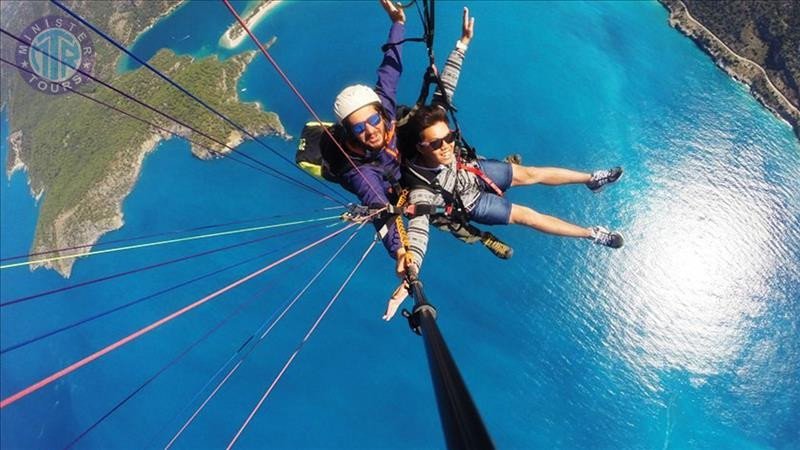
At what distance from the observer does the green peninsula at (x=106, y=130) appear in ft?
37.0

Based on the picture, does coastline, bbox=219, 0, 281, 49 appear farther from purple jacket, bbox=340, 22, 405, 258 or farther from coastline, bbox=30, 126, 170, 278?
purple jacket, bbox=340, 22, 405, 258

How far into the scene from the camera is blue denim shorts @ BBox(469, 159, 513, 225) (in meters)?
2.92

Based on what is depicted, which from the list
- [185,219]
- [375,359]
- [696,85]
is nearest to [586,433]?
[375,359]

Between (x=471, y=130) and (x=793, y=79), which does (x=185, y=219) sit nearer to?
(x=471, y=130)

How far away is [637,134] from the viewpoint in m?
8.12

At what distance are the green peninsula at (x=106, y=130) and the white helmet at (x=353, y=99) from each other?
8.02 meters

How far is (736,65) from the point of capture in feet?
28.0

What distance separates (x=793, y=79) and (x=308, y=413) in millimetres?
9376

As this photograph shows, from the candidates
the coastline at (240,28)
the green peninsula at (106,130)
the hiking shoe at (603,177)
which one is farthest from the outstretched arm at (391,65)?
the coastline at (240,28)
